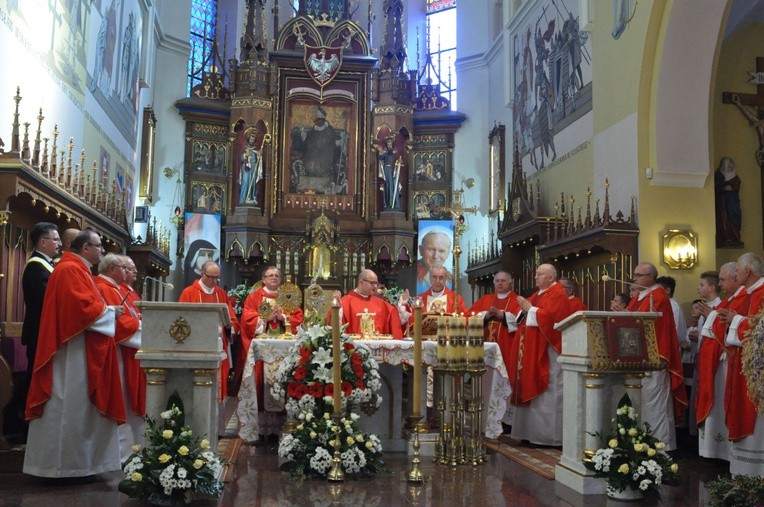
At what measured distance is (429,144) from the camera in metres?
19.3

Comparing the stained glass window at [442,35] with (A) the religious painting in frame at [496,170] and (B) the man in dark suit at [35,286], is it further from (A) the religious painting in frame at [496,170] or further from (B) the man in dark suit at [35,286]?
(B) the man in dark suit at [35,286]

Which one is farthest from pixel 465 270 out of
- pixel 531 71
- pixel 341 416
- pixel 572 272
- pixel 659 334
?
pixel 341 416

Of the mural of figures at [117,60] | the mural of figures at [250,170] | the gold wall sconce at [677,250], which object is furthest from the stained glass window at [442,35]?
the gold wall sconce at [677,250]

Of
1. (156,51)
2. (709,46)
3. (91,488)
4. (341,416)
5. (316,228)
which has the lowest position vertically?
(91,488)

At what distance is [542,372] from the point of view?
816cm

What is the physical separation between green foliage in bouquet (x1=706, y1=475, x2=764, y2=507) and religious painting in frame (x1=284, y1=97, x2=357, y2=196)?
561 inches

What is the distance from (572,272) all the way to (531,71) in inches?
208

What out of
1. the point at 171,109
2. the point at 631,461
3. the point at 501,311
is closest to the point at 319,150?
the point at 171,109

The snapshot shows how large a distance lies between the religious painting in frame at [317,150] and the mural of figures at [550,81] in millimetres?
4208

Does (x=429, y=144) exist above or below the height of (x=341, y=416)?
above

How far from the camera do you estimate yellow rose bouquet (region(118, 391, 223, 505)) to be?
5.07 meters

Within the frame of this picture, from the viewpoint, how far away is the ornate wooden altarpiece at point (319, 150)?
1788 centimetres

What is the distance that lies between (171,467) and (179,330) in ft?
3.08

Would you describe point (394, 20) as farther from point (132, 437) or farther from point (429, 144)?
point (132, 437)
